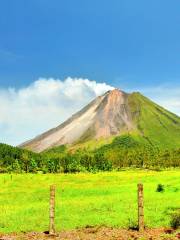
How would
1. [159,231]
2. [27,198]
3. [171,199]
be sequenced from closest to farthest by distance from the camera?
[159,231]
[171,199]
[27,198]

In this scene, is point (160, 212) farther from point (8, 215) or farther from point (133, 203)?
point (8, 215)

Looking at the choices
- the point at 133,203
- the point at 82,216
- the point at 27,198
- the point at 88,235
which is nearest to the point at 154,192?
the point at 133,203

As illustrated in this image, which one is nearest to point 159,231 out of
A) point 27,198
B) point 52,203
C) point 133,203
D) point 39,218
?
point 52,203

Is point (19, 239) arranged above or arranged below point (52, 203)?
below

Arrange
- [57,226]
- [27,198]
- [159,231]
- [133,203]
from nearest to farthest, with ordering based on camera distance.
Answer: [159,231] < [57,226] < [133,203] < [27,198]

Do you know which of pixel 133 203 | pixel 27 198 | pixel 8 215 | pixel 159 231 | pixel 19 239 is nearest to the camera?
pixel 19 239

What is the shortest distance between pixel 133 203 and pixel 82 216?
1058cm

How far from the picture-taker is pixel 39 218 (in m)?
40.7

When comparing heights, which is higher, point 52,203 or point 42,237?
point 52,203

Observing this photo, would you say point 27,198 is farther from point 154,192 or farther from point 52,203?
point 52,203

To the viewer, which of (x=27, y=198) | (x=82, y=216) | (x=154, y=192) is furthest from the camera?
(x=27, y=198)

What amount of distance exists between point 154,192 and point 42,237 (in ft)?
112

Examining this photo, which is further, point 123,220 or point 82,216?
point 82,216

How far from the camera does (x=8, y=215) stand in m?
43.6
